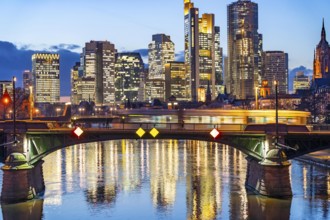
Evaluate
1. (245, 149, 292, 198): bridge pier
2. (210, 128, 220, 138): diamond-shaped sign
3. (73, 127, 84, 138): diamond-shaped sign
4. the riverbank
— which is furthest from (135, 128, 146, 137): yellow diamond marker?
the riverbank

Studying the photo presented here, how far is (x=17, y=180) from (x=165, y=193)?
1703 centimetres

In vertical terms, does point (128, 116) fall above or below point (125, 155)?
above

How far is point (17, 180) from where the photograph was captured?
6153 cm

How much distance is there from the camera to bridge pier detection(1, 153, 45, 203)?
61.5m

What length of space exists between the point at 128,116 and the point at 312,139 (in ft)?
151

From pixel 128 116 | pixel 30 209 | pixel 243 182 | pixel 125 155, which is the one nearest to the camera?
pixel 30 209

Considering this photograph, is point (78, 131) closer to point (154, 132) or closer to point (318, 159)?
point (154, 132)

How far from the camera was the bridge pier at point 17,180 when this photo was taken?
6147cm

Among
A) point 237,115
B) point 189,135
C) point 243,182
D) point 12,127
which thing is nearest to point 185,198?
point 189,135

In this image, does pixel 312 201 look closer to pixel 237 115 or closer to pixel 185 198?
pixel 185 198

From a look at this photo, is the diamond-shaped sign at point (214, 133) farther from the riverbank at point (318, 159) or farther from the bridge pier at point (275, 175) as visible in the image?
the riverbank at point (318, 159)

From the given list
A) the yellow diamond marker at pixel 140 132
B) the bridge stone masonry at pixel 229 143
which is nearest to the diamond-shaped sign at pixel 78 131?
the bridge stone masonry at pixel 229 143

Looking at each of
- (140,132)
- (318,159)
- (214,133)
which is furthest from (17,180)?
(318,159)

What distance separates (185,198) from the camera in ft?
217
